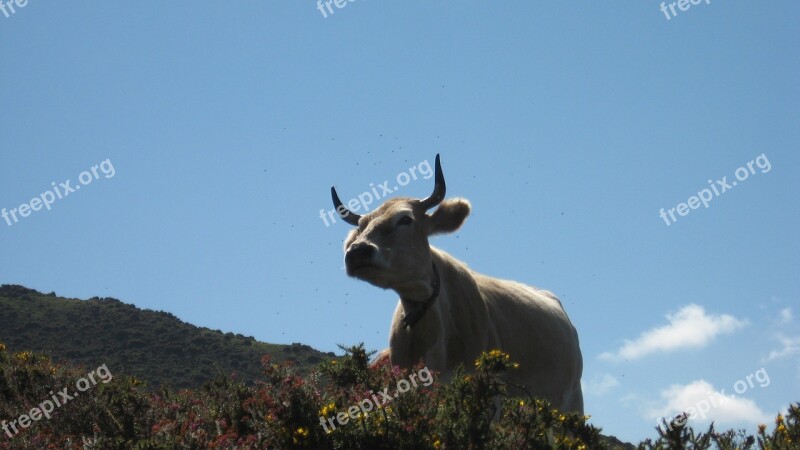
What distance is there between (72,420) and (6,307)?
1484 inches

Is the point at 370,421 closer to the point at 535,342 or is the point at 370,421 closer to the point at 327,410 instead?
the point at 327,410

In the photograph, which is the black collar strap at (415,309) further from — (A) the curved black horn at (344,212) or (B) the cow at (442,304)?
(A) the curved black horn at (344,212)

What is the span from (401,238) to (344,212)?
1.51 m

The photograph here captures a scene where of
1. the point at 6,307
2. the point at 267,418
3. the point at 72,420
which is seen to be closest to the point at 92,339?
the point at 6,307

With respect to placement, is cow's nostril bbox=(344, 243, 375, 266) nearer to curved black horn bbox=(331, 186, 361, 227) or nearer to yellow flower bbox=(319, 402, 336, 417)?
curved black horn bbox=(331, 186, 361, 227)

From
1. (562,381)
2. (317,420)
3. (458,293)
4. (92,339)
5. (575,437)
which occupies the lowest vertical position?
(575,437)

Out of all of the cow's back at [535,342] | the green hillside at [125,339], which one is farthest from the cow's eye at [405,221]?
the green hillside at [125,339]

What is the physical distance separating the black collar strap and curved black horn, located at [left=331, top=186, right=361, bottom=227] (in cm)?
136

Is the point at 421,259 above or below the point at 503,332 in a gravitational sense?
above

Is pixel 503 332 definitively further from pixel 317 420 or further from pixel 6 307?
pixel 6 307

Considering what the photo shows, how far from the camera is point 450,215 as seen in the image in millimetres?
10102

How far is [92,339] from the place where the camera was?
37.4 meters

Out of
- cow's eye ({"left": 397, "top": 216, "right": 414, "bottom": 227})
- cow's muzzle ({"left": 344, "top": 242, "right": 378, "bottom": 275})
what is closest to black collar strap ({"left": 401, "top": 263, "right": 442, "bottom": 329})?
cow's eye ({"left": 397, "top": 216, "right": 414, "bottom": 227})

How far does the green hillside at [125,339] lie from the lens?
99.4ft
